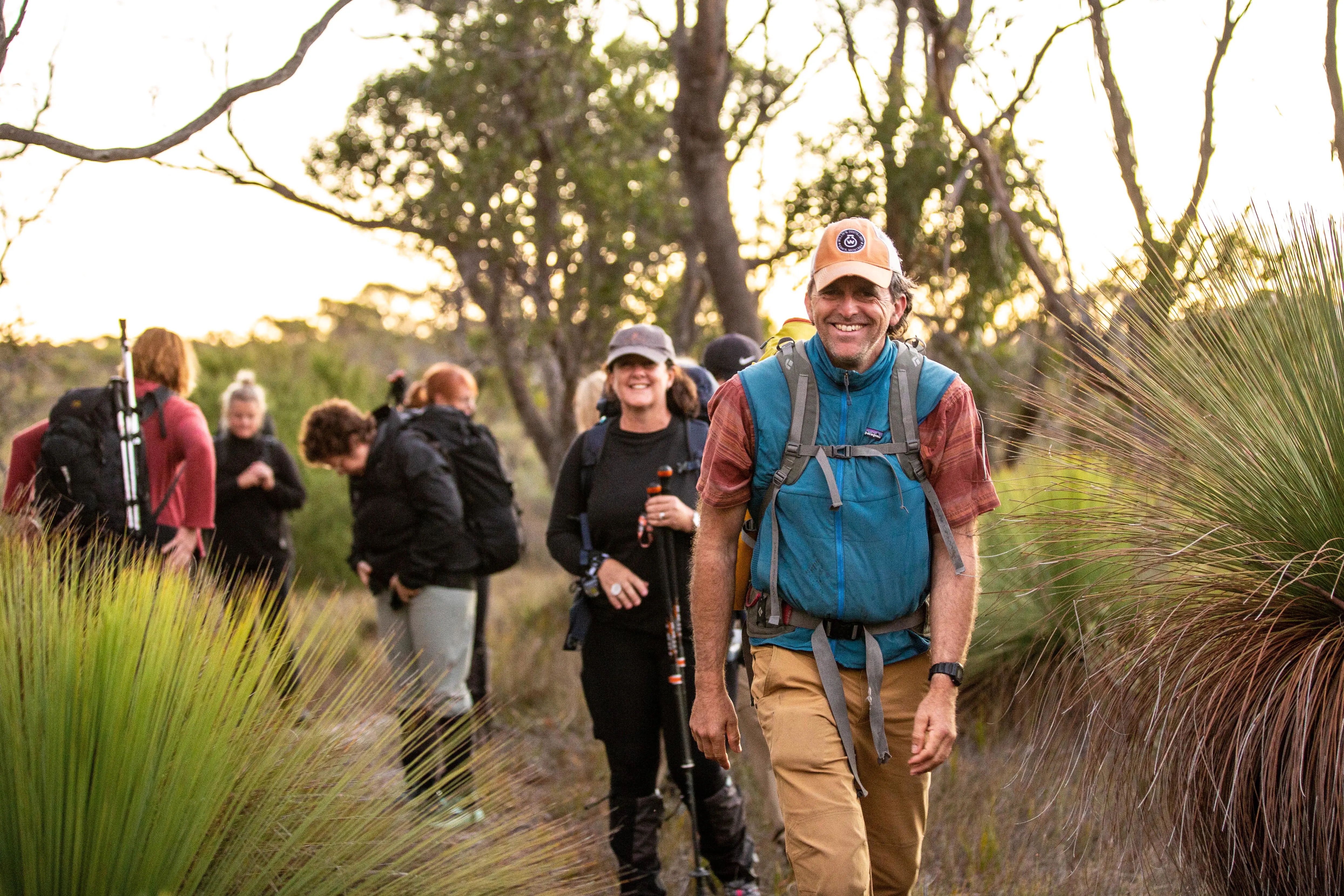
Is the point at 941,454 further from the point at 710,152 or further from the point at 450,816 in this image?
the point at 710,152

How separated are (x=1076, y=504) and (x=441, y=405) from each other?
2.91 metres

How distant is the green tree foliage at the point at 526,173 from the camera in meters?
11.0

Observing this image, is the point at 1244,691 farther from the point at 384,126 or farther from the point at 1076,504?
the point at 384,126

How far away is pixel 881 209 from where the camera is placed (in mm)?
10766

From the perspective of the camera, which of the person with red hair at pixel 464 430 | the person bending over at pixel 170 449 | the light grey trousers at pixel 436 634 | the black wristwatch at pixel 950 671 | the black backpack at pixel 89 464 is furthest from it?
the person with red hair at pixel 464 430

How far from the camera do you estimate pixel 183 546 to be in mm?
5305

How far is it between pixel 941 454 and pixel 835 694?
0.61 metres

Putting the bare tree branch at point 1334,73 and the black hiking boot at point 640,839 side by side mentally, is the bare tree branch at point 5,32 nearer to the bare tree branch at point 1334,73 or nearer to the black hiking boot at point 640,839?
the black hiking boot at point 640,839

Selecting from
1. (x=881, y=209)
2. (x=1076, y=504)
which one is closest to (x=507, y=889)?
(x=1076, y=504)

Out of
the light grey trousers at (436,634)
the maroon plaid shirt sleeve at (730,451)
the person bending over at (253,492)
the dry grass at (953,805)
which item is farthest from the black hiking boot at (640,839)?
the person bending over at (253,492)

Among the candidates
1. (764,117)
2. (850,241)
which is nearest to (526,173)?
(764,117)

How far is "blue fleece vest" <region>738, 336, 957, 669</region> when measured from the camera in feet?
9.65

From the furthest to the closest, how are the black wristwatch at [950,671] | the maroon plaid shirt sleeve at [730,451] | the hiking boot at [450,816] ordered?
1. the hiking boot at [450,816]
2. the maroon plaid shirt sleeve at [730,451]
3. the black wristwatch at [950,671]

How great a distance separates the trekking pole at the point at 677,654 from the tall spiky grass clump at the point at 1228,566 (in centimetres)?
133
